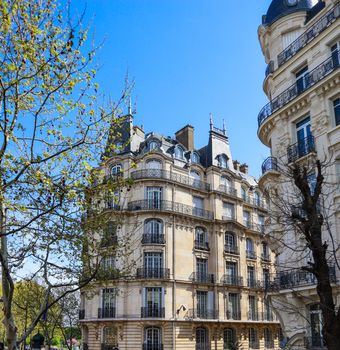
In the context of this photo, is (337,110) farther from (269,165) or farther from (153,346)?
(153,346)

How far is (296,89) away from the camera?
61.8 feet

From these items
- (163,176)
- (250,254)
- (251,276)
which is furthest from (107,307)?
(250,254)

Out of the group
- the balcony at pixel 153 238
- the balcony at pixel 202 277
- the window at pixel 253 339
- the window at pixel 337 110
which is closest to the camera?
the window at pixel 337 110

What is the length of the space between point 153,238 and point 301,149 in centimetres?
1812

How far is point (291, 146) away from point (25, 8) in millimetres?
12267

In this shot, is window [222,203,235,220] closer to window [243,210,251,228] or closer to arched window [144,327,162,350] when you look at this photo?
window [243,210,251,228]

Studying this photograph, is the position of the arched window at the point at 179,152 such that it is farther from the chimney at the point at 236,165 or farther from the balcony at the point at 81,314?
the balcony at the point at 81,314

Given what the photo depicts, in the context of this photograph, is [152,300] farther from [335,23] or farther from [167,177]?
[335,23]

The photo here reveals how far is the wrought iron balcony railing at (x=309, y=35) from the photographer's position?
17.4 meters

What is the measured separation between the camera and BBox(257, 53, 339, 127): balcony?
16953mm

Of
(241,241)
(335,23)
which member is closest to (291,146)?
(335,23)

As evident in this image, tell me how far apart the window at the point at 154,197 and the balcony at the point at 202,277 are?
5.99 meters

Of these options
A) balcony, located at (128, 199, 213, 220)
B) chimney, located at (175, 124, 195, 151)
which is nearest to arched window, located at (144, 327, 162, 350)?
balcony, located at (128, 199, 213, 220)

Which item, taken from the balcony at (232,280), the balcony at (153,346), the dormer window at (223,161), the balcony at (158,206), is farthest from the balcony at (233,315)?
the dormer window at (223,161)
